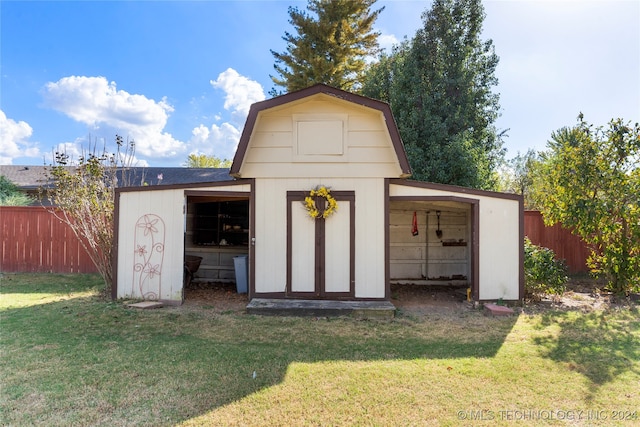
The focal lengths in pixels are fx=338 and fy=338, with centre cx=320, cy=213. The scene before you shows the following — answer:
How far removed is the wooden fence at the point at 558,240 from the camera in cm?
→ 930

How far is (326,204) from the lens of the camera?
6.07m

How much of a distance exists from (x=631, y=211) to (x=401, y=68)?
7.99m

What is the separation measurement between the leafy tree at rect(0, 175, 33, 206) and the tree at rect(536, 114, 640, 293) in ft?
51.9

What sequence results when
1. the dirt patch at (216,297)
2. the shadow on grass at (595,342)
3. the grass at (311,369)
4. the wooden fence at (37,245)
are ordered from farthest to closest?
the wooden fence at (37,245)
the dirt patch at (216,297)
the shadow on grass at (595,342)
the grass at (311,369)

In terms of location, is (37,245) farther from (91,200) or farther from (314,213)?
(314,213)

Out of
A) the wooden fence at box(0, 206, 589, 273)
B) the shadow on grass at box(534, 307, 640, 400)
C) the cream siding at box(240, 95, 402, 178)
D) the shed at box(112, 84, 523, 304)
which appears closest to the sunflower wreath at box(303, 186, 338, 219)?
the shed at box(112, 84, 523, 304)

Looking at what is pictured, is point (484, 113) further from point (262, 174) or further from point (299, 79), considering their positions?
point (262, 174)

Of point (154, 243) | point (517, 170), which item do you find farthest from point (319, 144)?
point (517, 170)

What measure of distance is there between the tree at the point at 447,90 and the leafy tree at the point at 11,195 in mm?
13185

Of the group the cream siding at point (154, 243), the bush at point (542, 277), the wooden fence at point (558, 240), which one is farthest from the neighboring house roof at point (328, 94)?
the wooden fence at point (558, 240)

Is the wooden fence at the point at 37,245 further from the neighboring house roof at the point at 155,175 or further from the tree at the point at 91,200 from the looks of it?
the neighboring house roof at the point at 155,175

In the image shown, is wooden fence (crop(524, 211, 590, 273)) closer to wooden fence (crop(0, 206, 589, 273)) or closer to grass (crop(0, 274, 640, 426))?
grass (crop(0, 274, 640, 426))

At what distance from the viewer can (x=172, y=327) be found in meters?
4.82

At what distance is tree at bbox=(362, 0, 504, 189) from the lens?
36.1 ft
